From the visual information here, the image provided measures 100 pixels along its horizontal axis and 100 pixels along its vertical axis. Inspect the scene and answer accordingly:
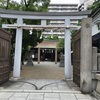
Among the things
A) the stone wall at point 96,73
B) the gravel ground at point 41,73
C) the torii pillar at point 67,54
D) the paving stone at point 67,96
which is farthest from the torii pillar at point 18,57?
the stone wall at point 96,73

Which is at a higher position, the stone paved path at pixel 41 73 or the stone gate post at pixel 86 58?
the stone gate post at pixel 86 58

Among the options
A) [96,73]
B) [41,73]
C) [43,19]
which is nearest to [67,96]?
[96,73]

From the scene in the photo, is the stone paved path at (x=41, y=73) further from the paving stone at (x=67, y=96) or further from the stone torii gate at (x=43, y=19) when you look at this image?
the paving stone at (x=67, y=96)

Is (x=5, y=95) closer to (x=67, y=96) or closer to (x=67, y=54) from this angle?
(x=67, y=96)

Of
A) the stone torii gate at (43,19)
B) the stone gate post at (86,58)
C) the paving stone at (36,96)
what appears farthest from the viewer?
the stone torii gate at (43,19)

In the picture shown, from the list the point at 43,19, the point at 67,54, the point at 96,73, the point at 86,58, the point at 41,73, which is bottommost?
the point at 41,73

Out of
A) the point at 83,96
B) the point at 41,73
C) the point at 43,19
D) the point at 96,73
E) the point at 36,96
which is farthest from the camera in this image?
the point at 41,73

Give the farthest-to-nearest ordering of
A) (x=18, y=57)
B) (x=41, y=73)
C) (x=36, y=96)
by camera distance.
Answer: (x=41, y=73)
(x=18, y=57)
(x=36, y=96)

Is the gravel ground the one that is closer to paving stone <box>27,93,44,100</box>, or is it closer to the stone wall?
the stone wall

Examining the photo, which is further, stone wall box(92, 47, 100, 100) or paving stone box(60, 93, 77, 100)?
stone wall box(92, 47, 100, 100)

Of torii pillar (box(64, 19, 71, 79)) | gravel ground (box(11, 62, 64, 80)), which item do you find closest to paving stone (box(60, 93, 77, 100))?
torii pillar (box(64, 19, 71, 79))

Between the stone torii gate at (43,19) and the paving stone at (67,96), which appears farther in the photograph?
the stone torii gate at (43,19)

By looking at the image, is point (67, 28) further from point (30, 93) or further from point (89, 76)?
point (30, 93)

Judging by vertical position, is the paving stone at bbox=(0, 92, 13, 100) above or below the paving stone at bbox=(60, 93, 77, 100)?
above
